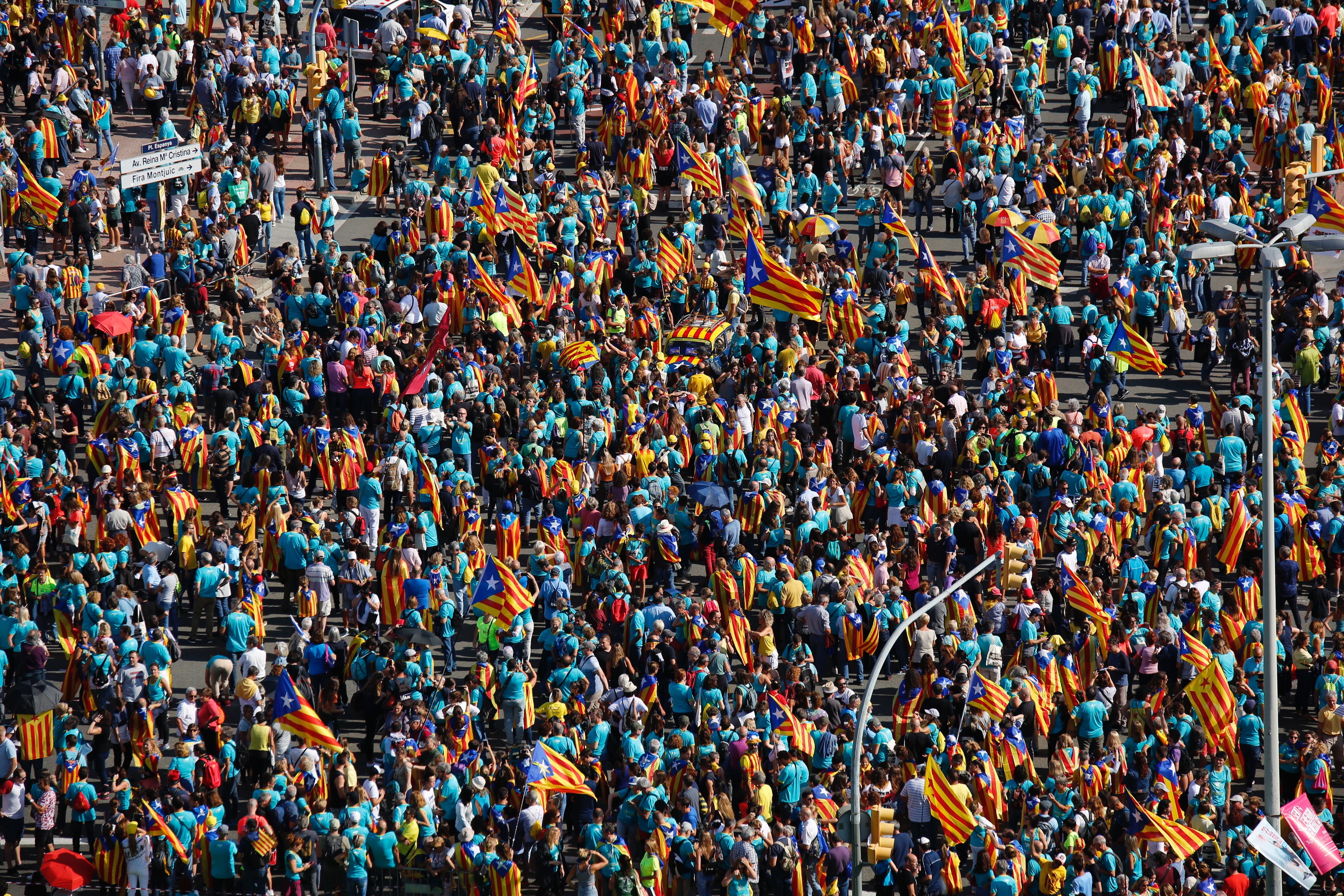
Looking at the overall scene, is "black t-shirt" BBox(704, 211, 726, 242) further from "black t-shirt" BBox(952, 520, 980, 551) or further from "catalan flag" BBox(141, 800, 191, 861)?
"catalan flag" BBox(141, 800, 191, 861)

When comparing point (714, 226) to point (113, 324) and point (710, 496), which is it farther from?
point (113, 324)

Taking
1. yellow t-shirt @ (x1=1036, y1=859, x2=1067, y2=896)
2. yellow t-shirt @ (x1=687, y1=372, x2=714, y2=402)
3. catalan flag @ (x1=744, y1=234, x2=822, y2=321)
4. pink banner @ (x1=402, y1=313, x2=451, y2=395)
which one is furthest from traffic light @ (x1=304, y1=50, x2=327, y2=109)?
yellow t-shirt @ (x1=1036, y1=859, x2=1067, y2=896)

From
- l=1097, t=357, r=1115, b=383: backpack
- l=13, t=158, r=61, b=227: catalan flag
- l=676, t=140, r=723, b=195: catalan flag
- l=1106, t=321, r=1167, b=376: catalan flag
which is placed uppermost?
l=13, t=158, r=61, b=227: catalan flag

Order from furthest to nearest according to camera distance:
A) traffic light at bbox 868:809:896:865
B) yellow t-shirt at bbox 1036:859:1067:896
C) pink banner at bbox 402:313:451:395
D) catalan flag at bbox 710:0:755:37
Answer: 1. catalan flag at bbox 710:0:755:37
2. pink banner at bbox 402:313:451:395
3. traffic light at bbox 868:809:896:865
4. yellow t-shirt at bbox 1036:859:1067:896

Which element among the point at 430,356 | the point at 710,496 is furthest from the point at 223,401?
the point at 710,496

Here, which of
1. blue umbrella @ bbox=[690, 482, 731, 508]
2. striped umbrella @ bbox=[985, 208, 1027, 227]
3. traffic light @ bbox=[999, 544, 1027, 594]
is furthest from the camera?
striped umbrella @ bbox=[985, 208, 1027, 227]
